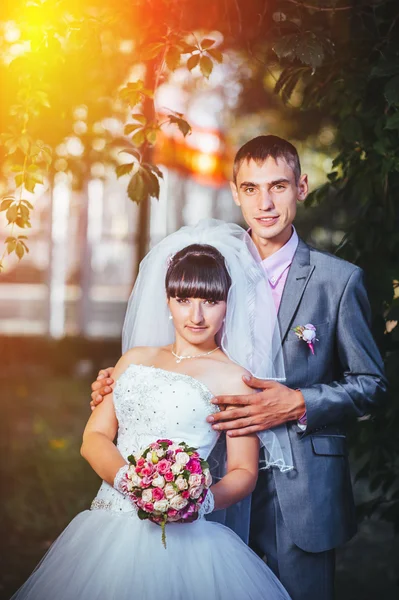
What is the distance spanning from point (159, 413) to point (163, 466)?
0.41 metres

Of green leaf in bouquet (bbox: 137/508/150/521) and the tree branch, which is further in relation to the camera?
the tree branch

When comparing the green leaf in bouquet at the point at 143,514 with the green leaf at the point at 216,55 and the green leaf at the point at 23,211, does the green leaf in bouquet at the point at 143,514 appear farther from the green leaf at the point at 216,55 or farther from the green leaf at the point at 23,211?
the green leaf at the point at 216,55

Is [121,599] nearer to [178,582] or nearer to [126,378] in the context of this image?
[178,582]

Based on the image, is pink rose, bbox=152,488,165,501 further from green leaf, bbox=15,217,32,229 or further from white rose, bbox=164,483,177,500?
green leaf, bbox=15,217,32,229

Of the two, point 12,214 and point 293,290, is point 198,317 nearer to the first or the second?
point 293,290

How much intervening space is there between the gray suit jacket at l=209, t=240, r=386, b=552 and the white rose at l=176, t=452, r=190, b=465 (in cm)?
53

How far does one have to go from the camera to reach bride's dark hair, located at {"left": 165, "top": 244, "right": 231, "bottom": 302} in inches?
122

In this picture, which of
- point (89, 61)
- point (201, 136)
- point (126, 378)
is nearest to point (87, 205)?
point (201, 136)

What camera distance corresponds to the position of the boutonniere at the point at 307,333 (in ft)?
10.2

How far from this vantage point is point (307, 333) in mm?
3102

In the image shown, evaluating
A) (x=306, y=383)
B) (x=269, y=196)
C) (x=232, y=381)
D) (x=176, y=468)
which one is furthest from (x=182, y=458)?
(x=269, y=196)

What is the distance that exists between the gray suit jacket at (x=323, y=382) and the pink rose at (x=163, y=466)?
1.86 feet

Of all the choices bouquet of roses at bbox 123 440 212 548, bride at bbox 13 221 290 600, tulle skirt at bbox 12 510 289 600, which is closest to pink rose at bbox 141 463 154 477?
bouquet of roses at bbox 123 440 212 548

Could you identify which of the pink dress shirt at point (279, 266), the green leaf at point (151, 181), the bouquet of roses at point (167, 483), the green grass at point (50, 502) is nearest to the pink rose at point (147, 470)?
the bouquet of roses at point (167, 483)
